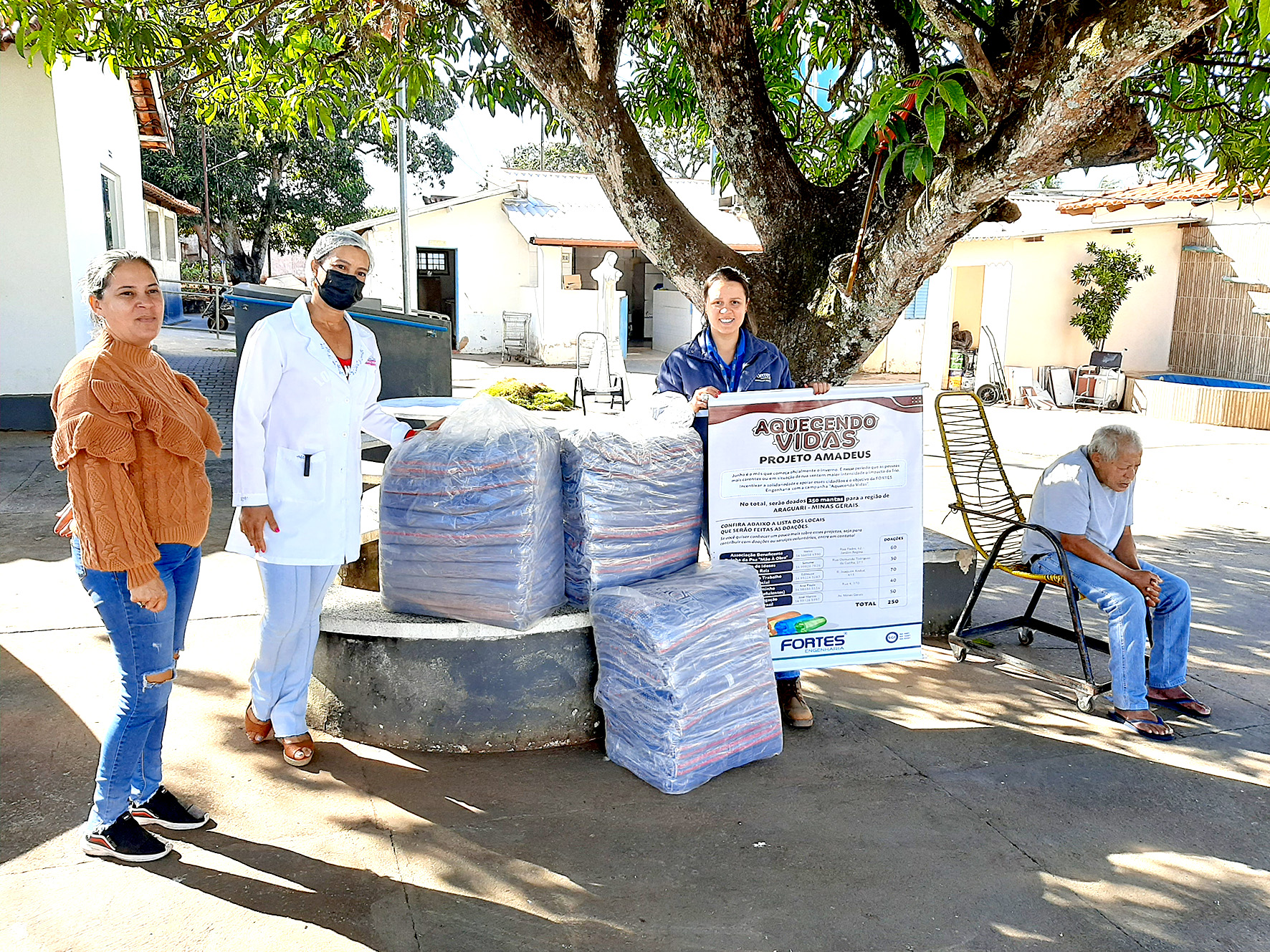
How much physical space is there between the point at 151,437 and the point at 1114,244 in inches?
676

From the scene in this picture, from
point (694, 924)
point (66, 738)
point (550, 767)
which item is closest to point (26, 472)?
point (66, 738)

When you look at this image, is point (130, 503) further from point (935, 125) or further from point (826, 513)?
point (935, 125)

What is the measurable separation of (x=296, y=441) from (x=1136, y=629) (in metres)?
3.40

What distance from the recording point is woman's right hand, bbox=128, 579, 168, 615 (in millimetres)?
2785

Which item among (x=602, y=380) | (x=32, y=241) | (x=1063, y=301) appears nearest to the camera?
(x=32, y=241)

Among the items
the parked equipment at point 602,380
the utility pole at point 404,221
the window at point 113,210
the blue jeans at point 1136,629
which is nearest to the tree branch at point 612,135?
the blue jeans at point 1136,629

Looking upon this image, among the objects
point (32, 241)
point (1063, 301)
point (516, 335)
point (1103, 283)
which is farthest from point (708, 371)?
point (516, 335)

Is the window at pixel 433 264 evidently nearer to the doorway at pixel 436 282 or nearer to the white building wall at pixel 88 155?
the doorway at pixel 436 282

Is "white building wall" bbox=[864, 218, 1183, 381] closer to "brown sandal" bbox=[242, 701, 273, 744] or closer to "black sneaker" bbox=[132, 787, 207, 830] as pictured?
"brown sandal" bbox=[242, 701, 273, 744]

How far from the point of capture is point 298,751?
360 cm

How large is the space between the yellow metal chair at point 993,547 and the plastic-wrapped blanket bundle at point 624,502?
5.64 feet

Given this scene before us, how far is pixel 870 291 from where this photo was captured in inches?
192

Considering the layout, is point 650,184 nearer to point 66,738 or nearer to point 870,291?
point 870,291

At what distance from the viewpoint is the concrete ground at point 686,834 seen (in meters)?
2.78
